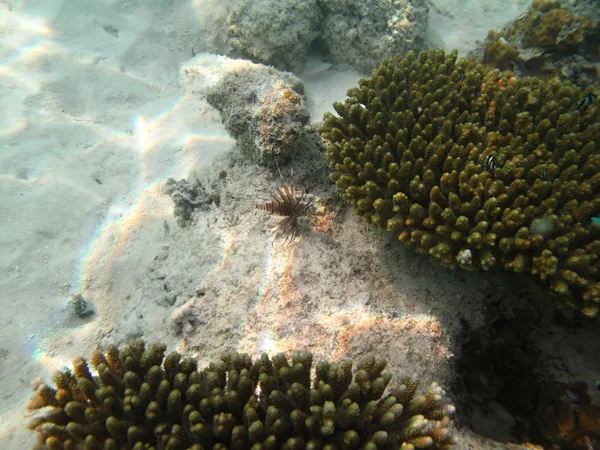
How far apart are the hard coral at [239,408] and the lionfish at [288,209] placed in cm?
137

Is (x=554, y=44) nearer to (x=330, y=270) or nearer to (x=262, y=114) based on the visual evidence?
(x=262, y=114)

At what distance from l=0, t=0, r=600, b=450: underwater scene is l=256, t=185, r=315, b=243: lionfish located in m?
0.02

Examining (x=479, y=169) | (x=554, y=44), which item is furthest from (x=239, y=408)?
(x=554, y=44)

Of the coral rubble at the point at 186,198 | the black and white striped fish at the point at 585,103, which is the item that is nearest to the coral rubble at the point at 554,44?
the black and white striped fish at the point at 585,103

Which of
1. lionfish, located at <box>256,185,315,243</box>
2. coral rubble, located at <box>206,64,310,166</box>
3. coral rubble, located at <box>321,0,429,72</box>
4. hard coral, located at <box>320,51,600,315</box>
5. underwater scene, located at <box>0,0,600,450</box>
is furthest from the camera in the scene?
coral rubble, located at <box>321,0,429,72</box>

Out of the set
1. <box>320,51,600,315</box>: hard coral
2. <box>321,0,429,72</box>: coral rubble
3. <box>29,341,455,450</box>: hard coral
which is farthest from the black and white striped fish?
<box>321,0,429,72</box>: coral rubble

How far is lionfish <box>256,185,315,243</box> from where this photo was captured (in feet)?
11.3

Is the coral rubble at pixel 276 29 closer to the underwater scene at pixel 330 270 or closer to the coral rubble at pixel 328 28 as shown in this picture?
the coral rubble at pixel 328 28

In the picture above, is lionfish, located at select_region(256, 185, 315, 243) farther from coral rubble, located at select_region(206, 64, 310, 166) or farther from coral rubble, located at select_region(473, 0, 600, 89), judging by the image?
coral rubble, located at select_region(473, 0, 600, 89)

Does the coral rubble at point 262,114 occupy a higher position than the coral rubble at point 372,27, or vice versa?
the coral rubble at point 372,27

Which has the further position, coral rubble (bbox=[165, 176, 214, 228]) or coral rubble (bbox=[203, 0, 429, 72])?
coral rubble (bbox=[203, 0, 429, 72])

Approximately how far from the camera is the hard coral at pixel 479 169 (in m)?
2.88

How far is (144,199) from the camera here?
5586mm

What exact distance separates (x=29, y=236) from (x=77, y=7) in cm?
654
